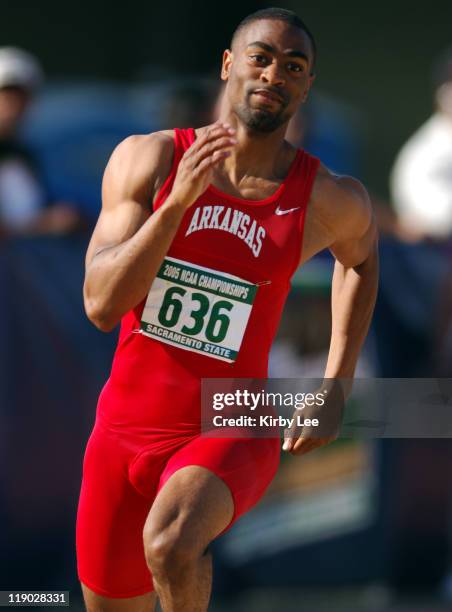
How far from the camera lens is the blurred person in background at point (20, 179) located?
7762 mm

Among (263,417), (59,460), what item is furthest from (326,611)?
(263,417)

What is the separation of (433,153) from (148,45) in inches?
290

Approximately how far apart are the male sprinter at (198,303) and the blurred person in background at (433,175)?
3.73 metres

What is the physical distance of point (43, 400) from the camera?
7758mm

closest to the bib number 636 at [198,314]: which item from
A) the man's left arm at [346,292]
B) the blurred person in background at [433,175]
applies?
the man's left arm at [346,292]

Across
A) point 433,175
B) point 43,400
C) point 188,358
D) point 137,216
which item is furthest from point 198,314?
point 433,175

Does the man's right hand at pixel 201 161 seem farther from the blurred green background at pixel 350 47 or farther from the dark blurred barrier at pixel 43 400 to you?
the blurred green background at pixel 350 47

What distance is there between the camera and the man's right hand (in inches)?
179

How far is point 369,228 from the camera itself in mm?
5301

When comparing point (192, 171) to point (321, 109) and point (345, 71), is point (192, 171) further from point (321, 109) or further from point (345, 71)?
point (345, 71)

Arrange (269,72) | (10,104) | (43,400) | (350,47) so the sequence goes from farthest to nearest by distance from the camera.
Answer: (350,47), (10,104), (43,400), (269,72)

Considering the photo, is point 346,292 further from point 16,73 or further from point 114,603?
point 16,73

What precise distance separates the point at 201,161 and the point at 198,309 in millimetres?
640

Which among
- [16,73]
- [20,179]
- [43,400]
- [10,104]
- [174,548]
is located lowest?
[174,548]
